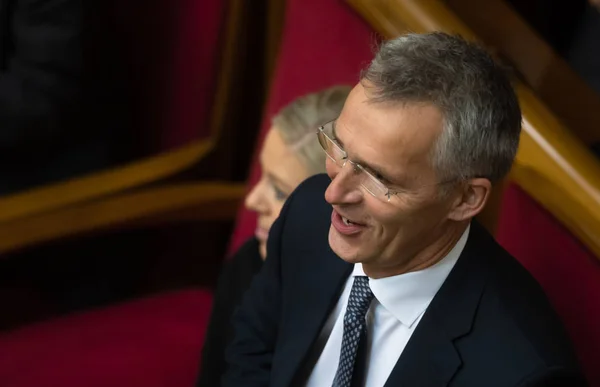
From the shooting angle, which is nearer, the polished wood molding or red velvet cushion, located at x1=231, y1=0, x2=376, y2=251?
the polished wood molding

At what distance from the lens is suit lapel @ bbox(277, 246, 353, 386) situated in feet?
3.64

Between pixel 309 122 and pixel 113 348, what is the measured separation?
0.65 m

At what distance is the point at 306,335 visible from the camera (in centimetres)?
111

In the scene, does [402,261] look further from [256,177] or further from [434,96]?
[256,177]

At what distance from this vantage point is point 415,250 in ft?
3.15

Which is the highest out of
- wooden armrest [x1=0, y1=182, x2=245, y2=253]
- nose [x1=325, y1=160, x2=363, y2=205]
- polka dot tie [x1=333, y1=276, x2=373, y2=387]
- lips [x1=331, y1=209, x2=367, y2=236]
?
nose [x1=325, y1=160, x2=363, y2=205]

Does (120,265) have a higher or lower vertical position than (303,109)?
lower

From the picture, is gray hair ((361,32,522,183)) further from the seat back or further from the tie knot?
the seat back

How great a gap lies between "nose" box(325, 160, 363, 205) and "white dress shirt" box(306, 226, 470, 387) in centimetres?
14

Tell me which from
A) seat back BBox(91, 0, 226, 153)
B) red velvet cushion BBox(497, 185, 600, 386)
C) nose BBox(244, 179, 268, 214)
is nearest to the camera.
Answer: red velvet cushion BBox(497, 185, 600, 386)

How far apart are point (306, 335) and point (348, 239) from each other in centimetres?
23

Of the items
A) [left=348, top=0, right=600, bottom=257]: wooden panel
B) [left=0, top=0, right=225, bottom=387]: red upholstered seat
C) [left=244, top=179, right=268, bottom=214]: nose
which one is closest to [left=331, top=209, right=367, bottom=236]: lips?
[left=348, top=0, right=600, bottom=257]: wooden panel

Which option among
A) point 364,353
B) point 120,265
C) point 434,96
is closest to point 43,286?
point 120,265

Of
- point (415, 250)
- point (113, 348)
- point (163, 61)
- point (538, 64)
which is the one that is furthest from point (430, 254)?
point (163, 61)
